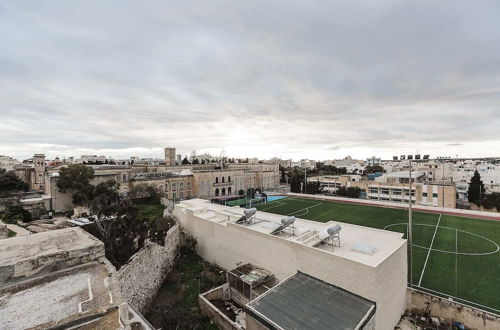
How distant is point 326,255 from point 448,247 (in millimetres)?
13983

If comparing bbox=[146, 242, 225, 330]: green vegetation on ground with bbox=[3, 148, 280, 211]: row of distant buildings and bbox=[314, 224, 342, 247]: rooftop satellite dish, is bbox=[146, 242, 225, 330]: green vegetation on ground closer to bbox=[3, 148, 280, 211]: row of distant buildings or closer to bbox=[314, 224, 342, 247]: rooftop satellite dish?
bbox=[314, 224, 342, 247]: rooftop satellite dish

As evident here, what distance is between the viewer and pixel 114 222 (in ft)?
55.4

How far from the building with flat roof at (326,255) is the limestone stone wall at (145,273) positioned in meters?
3.05

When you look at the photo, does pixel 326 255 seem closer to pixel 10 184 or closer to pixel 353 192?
pixel 353 192

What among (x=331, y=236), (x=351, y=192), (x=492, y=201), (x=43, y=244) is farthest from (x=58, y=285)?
(x=492, y=201)

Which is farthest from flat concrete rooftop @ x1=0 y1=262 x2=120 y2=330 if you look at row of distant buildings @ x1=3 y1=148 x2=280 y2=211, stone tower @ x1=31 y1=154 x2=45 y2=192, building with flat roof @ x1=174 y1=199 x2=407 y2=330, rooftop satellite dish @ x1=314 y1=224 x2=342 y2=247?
stone tower @ x1=31 y1=154 x2=45 y2=192

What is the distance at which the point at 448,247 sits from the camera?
17.3 m

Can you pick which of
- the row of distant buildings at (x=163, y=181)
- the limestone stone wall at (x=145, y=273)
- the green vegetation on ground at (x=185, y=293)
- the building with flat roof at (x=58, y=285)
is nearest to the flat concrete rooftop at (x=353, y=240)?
the green vegetation on ground at (x=185, y=293)

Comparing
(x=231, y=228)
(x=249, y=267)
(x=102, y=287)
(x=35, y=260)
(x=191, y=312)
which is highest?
(x=35, y=260)

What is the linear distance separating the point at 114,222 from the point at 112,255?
3635 millimetres

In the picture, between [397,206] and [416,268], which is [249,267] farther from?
[397,206]

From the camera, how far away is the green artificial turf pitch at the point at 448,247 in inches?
474

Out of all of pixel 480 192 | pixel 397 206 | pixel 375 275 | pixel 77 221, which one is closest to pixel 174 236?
pixel 77 221

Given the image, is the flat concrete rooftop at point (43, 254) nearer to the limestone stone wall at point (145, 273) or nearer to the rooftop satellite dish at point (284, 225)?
the limestone stone wall at point (145, 273)
